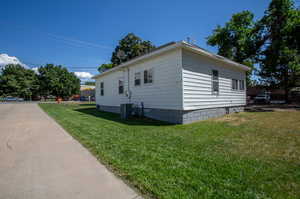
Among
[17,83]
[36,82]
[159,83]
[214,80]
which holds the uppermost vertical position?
[36,82]

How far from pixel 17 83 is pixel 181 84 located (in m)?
48.0

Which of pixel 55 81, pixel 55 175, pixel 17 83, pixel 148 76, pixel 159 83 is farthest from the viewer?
pixel 17 83

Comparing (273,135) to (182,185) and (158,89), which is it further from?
(158,89)

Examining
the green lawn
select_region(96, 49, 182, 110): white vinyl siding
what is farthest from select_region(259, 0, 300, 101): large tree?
the green lawn

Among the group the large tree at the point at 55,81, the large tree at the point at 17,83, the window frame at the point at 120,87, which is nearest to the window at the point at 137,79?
the window frame at the point at 120,87

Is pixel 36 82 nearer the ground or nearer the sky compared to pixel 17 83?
nearer the sky

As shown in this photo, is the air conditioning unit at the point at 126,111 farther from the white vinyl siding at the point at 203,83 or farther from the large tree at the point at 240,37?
the large tree at the point at 240,37

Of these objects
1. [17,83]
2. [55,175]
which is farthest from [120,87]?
[17,83]

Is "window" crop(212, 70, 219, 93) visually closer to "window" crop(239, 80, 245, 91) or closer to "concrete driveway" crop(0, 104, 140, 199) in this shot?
"window" crop(239, 80, 245, 91)

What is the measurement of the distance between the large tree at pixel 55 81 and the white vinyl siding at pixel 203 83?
39.5 m

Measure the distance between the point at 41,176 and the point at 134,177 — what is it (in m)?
1.48

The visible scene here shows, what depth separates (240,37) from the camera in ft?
57.6

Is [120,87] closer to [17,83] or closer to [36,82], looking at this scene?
[36,82]

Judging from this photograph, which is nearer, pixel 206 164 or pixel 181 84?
pixel 206 164
